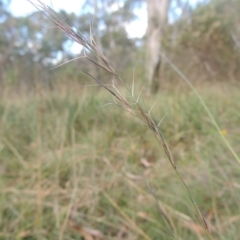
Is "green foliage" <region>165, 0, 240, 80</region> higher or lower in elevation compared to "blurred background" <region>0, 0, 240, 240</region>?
higher

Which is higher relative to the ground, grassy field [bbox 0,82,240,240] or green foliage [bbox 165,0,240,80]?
green foliage [bbox 165,0,240,80]

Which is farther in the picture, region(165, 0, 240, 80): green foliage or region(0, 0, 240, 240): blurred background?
region(165, 0, 240, 80): green foliage

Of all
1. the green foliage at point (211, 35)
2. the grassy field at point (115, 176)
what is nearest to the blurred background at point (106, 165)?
the grassy field at point (115, 176)

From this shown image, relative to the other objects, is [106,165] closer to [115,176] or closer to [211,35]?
[115,176]

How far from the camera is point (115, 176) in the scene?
1174mm

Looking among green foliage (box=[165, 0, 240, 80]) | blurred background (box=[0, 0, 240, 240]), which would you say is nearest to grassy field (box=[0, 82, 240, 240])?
blurred background (box=[0, 0, 240, 240])

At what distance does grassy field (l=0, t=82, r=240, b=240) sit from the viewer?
900 millimetres

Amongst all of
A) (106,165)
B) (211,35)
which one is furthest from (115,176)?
(211,35)

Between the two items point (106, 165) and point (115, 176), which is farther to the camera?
point (106, 165)

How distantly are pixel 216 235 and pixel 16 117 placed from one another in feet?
4.89

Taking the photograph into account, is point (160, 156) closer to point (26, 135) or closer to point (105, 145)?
point (105, 145)

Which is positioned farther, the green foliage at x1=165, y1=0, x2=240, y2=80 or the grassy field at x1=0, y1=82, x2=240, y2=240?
the green foliage at x1=165, y1=0, x2=240, y2=80

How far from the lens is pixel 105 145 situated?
1546mm

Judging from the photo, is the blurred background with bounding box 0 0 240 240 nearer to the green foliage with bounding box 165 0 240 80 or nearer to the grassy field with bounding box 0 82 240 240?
the grassy field with bounding box 0 82 240 240
